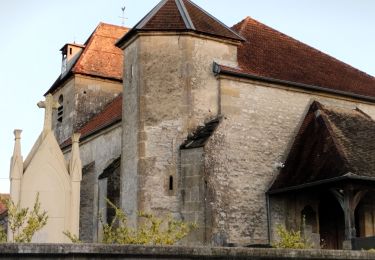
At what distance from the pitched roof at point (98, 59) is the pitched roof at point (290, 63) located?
8.60 meters

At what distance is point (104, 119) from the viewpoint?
87.1 ft

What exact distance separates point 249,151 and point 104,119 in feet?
30.1

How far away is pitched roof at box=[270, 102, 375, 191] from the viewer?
17375mm

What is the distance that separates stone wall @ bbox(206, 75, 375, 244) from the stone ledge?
997 cm

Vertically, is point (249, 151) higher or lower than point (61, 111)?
lower

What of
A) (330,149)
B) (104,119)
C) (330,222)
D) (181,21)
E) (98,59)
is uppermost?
(98,59)

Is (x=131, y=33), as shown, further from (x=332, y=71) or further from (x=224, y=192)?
(x=332, y=71)

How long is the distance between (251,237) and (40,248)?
12.8 meters

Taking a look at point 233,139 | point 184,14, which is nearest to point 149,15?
point 184,14

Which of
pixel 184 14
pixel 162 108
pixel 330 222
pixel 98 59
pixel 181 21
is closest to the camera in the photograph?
pixel 162 108

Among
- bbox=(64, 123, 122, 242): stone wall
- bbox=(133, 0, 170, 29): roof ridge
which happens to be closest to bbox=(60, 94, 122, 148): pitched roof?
bbox=(64, 123, 122, 242): stone wall

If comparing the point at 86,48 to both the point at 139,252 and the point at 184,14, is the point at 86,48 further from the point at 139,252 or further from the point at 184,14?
the point at 139,252

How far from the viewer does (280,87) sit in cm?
2073

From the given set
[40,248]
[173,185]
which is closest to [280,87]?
[173,185]
